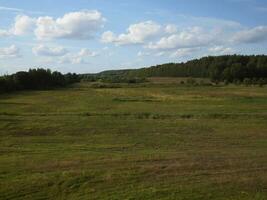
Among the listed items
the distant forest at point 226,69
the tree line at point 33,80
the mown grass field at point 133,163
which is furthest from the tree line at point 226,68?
the mown grass field at point 133,163

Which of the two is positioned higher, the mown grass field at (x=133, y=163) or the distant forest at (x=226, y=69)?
the distant forest at (x=226, y=69)

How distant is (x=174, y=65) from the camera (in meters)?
190

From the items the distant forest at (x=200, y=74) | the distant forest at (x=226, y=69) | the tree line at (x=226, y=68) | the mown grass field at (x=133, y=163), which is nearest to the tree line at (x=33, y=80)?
the distant forest at (x=200, y=74)

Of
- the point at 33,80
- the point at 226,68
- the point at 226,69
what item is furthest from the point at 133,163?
the point at 226,68

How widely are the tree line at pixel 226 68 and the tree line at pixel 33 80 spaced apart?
1927 inches

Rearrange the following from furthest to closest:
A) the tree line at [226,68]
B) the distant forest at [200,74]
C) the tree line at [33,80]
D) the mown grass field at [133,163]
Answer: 1. the tree line at [226,68]
2. the distant forest at [200,74]
3. the tree line at [33,80]
4. the mown grass field at [133,163]

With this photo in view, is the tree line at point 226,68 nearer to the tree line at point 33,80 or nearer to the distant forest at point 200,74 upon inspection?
the distant forest at point 200,74

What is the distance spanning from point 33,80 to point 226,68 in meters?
61.5

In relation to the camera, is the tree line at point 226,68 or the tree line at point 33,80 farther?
the tree line at point 226,68

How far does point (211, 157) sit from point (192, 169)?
2534mm

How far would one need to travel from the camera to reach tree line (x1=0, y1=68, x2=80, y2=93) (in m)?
91.0

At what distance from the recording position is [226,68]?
136250mm

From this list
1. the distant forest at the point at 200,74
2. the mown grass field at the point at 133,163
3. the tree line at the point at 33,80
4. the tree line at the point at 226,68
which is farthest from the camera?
the tree line at the point at 226,68

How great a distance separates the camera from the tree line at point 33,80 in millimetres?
91000
